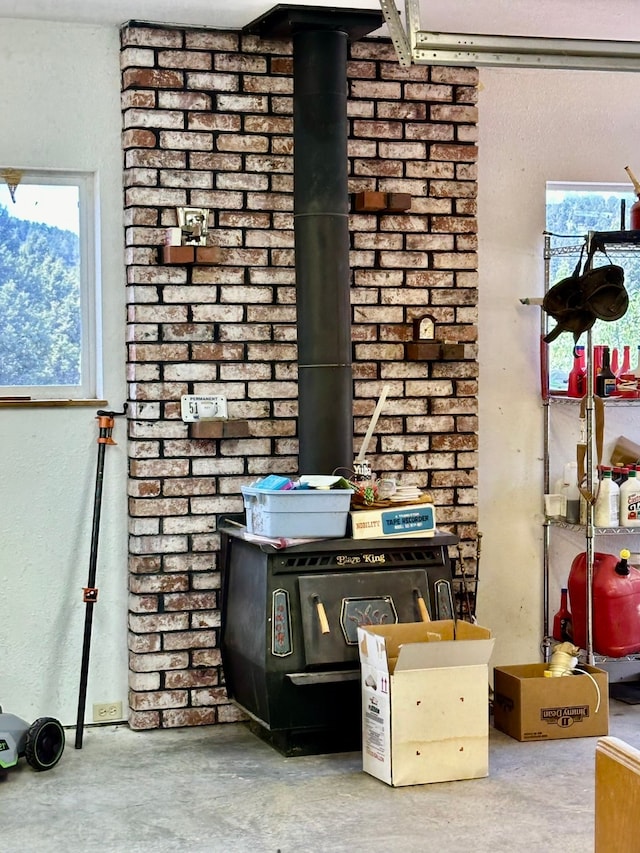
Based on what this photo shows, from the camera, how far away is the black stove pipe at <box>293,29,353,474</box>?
4.24 m

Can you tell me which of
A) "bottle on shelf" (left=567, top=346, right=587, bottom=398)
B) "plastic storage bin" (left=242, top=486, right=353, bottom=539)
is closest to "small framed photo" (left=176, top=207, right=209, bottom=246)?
"plastic storage bin" (left=242, top=486, right=353, bottom=539)

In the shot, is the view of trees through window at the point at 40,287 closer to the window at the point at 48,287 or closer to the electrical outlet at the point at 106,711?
the window at the point at 48,287

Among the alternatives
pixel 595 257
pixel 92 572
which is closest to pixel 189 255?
pixel 92 572

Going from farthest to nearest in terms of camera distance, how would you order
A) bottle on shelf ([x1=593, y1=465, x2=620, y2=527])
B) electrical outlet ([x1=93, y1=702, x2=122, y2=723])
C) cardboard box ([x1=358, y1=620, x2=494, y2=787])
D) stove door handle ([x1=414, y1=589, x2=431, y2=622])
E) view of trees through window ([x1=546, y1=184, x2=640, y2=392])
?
view of trees through window ([x1=546, y1=184, x2=640, y2=392]) → bottle on shelf ([x1=593, y1=465, x2=620, y2=527]) → electrical outlet ([x1=93, y1=702, x2=122, y2=723]) → stove door handle ([x1=414, y1=589, x2=431, y2=622]) → cardboard box ([x1=358, y1=620, x2=494, y2=787])

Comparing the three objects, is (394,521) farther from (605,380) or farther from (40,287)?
(40,287)

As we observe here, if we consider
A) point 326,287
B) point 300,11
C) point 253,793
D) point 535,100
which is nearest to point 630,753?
point 253,793

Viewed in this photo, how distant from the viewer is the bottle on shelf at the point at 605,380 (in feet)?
15.3

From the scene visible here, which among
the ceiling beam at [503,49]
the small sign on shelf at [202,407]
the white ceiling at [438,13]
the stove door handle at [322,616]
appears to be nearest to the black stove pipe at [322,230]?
the white ceiling at [438,13]

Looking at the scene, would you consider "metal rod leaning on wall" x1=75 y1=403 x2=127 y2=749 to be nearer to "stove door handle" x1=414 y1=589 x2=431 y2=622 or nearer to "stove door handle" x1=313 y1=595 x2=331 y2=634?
"stove door handle" x1=313 y1=595 x2=331 y2=634

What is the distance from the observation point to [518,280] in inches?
193

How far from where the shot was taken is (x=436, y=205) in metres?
4.67

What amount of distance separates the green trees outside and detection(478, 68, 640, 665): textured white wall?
5.57 ft

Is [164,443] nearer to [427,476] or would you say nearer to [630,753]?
[427,476]

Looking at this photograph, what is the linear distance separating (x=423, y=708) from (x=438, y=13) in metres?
2.51
